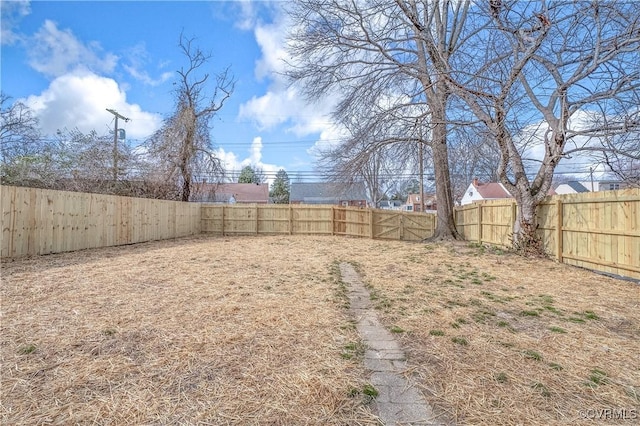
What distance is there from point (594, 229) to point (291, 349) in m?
5.82

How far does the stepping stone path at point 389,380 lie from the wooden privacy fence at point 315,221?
10.3 metres

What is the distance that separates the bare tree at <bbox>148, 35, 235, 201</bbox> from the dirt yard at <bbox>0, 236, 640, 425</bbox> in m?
10.1

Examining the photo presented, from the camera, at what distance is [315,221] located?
539 inches

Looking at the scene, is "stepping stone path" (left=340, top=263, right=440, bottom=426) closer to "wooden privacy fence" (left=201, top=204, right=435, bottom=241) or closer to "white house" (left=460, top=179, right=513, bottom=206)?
"wooden privacy fence" (left=201, top=204, right=435, bottom=241)

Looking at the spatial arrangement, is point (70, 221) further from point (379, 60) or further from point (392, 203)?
point (392, 203)

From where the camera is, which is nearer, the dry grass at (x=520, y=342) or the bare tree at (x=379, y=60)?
the dry grass at (x=520, y=342)

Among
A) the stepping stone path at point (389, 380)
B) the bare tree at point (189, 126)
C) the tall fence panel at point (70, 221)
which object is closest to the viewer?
the stepping stone path at point (389, 380)

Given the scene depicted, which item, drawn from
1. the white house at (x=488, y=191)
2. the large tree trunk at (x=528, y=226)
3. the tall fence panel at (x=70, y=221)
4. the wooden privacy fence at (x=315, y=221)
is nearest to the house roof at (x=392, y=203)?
the white house at (x=488, y=191)

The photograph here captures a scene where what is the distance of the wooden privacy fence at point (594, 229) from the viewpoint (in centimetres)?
461

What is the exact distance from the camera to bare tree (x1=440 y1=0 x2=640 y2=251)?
5.02m

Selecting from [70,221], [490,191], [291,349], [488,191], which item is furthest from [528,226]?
[490,191]

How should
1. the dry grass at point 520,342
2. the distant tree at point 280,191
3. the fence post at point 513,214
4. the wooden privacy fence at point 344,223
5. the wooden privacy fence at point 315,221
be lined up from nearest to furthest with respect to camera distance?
the dry grass at point 520,342 < the wooden privacy fence at point 344,223 < the fence post at point 513,214 < the wooden privacy fence at point 315,221 < the distant tree at point 280,191

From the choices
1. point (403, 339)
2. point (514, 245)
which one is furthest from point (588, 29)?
point (403, 339)

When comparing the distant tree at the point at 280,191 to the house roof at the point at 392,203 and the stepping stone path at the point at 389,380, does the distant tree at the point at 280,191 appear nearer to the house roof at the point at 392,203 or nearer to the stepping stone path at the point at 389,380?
the house roof at the point at 392,203
